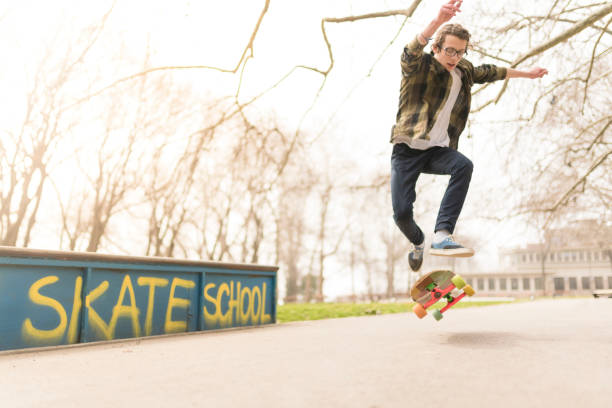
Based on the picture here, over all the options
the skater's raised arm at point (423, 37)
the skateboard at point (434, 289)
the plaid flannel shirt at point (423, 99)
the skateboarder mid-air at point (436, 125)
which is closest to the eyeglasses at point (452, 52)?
the skateboarder mid-air at point (436, 125)

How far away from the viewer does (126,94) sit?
14.5m

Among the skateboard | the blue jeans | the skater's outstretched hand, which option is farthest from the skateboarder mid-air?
the skateboard

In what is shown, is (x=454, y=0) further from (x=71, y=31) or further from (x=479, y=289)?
(x=479, y=289)

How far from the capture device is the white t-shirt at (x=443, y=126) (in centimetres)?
372

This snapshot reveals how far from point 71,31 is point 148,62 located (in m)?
2.66

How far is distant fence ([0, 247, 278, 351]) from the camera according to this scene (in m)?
4.10

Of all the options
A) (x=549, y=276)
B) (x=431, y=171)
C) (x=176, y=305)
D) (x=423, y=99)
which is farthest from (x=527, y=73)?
(x=549, y=276)

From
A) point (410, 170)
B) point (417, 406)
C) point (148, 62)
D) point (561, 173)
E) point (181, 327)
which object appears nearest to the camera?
point (417, 406)

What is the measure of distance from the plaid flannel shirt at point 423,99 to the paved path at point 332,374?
171cm

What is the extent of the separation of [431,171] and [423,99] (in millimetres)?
641

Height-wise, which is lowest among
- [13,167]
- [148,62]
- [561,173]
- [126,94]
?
[561,173]

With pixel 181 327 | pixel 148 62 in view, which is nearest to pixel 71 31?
pixel 148 62

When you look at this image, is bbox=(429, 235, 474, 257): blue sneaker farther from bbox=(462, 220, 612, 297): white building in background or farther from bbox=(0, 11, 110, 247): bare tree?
bbox=(462, 220, 612, 297): white building in background

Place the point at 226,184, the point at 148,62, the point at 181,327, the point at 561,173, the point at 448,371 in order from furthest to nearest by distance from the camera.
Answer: the point at 226,184
the point at 148,62
the point at 561,173
the point at 181,327
the point at 448,371
